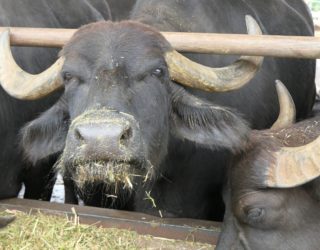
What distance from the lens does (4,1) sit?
517 centimetres

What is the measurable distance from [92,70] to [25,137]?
71cm

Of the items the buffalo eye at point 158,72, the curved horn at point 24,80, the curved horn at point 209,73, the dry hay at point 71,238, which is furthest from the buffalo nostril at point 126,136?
the dry hay at point 71,238

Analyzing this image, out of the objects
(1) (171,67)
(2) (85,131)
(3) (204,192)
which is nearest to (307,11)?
(3) (204,192)

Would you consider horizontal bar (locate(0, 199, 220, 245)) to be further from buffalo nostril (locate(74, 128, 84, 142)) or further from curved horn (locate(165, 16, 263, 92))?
buffalo nostril (locate(74, 128, 84, 142))

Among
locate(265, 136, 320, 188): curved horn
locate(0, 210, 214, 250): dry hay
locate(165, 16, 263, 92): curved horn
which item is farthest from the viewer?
locate(0, 210, 214, 250): dry hay

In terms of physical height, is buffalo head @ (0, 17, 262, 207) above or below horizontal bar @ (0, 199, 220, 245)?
above

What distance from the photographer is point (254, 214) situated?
3.57 meters

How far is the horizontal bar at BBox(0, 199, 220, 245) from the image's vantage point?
419 cm

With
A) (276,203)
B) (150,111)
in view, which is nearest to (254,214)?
(276,203)

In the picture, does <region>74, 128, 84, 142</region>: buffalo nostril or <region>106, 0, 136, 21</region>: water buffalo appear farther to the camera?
<region>106, 0, 136, 21</region>: water buffalo

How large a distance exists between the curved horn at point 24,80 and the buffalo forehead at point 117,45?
0.49 ft

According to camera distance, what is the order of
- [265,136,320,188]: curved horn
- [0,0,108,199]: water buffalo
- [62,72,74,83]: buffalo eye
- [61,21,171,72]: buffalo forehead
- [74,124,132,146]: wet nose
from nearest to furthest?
[74,124,132,146]: wet nose < [265,136,320,188]: curved horn < [61,21,171,72]: buffalo forehead < [62,72,74,83]: buffalo eye < [0,0,108,199]: water buffalo

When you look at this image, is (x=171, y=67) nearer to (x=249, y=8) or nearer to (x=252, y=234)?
(x=252, y=234)

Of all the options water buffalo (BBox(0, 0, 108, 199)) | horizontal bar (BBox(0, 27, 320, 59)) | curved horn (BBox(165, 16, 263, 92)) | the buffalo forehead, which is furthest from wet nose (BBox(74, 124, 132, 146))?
water buffalo (BBox(0, 0, 108, 199))
